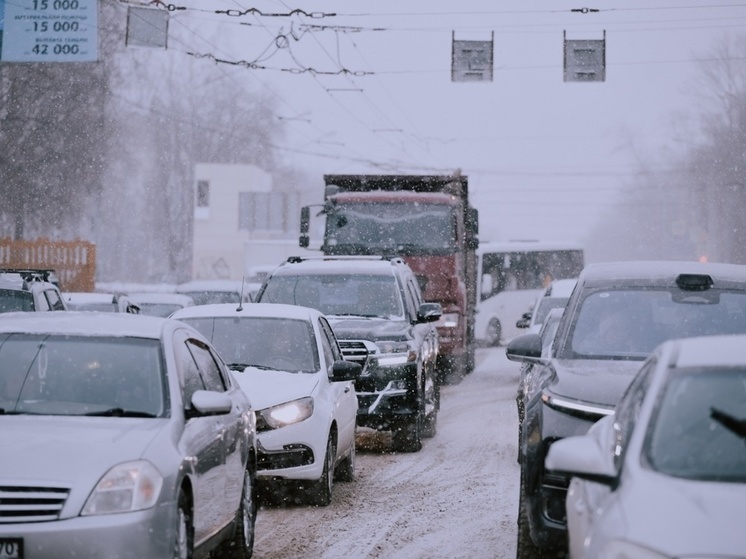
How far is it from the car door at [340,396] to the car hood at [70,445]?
4.86 meters

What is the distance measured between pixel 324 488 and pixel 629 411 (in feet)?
18.8

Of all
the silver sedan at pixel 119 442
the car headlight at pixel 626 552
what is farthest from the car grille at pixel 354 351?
the car headlight at pixel 626 552

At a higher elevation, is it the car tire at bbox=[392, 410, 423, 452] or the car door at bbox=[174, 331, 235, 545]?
the car door at bbox=[174, 331, 235, 545]

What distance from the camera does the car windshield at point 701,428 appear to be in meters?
5.07

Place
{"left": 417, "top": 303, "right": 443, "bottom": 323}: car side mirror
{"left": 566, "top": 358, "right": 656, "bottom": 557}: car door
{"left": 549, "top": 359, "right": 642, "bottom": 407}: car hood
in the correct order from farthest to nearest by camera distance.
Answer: {"left": 417, "top": 303, "right": 443, "bottom": 323}: car side mirror, {"left": 549, "top": 359, "right": 642, "bottom": 407}: car hood, {"left": 566, "top": 358, "right": 656, "bottom": 557}: car door

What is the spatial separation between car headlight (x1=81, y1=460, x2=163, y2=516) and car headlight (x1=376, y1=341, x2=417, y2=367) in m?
9.05

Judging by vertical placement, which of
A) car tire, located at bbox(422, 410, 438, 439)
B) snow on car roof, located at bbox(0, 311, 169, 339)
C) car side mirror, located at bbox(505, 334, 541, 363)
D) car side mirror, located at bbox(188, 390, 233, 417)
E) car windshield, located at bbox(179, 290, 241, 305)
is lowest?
car tire, located at bbox(422, 410, 438, 439)

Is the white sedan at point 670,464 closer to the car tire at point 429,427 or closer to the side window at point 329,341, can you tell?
the side window at point 329,341

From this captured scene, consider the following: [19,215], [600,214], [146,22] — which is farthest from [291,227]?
[600,214]

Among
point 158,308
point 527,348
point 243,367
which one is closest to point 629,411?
point 527,348

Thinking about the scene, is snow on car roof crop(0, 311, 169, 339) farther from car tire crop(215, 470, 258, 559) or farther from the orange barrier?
the orange barrier

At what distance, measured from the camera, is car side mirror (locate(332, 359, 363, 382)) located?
38.9ft

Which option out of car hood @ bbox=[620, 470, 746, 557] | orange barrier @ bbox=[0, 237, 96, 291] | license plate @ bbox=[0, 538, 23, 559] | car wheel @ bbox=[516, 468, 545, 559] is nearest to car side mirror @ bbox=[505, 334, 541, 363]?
car wheel @ bbox=[516, 468, 545, 559]

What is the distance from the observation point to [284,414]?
11.2 metres
